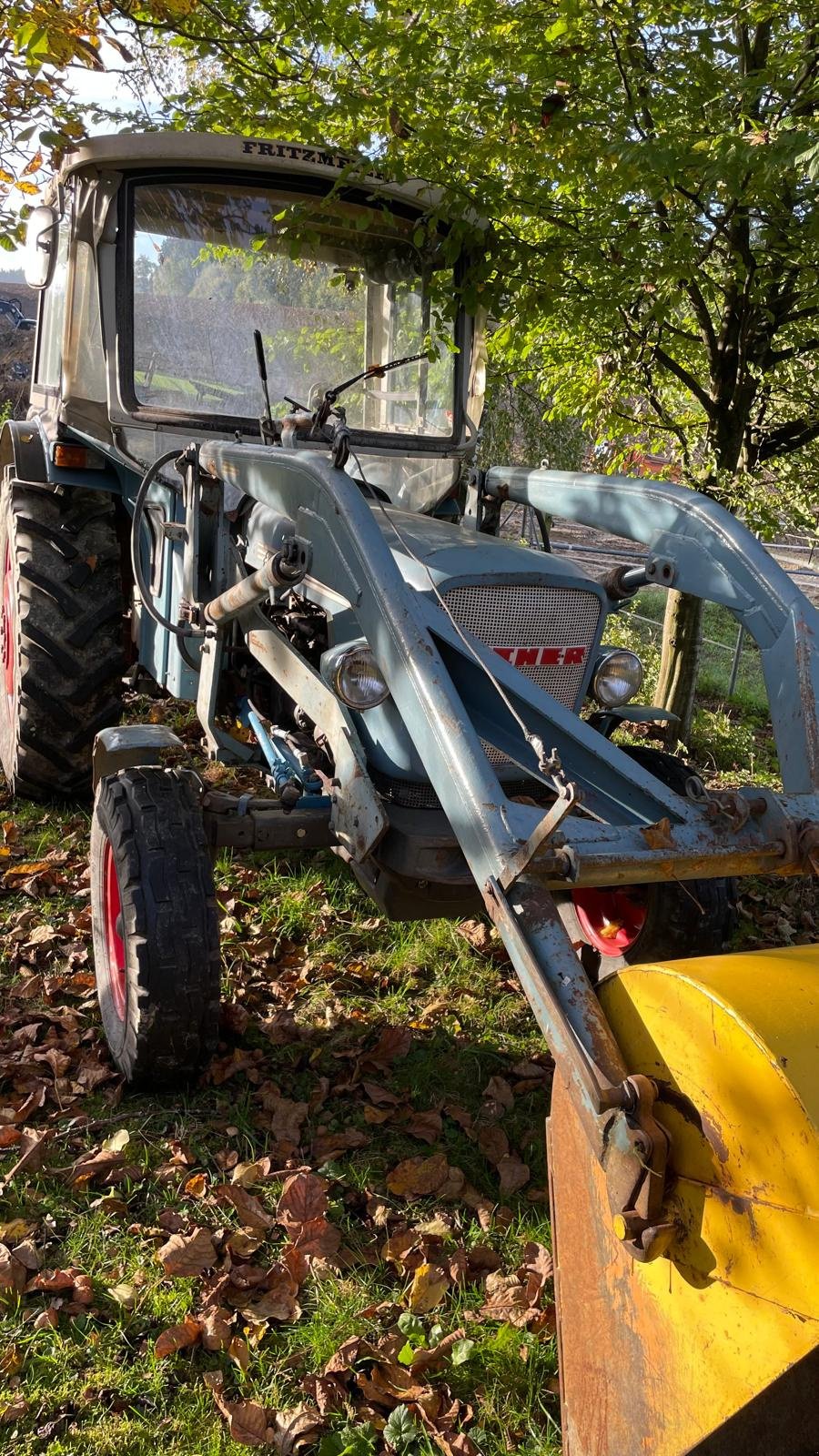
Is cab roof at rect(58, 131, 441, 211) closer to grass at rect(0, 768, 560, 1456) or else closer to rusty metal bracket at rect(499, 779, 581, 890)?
grass at rect(0, 768, 560, 1456)

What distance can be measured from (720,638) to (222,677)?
11495 millimetres

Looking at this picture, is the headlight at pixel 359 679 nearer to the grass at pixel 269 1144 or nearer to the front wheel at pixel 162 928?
the front wheel at pixel 162 928

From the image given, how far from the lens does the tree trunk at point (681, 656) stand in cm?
673

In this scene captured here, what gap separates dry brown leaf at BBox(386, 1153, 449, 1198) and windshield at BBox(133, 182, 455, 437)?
9.29 feet

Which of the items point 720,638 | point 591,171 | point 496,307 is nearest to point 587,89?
point 591,171

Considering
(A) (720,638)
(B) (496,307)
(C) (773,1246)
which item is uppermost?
(B) (496,307)

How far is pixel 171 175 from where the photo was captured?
4215 mm

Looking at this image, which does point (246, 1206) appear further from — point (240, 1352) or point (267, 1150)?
point (240, 1352)

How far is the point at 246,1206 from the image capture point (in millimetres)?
2945

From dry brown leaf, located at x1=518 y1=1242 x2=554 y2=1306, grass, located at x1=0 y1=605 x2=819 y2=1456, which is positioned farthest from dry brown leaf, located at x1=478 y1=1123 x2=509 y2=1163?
dry brown leaf, located at x1=518 y1=1242 x2=554 y2=1306

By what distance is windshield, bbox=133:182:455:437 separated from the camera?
4305 mm

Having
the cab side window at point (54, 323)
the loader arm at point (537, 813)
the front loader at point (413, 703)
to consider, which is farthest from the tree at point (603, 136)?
the loader arm at point (537, 813)

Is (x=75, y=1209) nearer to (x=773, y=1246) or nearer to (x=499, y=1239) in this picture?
(x=499, y=1239)

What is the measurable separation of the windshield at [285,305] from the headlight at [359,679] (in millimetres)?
1784
